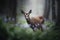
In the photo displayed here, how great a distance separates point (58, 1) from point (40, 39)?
40 cm

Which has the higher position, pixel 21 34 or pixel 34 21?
pixel 34 21

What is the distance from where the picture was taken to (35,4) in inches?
A: 73.3

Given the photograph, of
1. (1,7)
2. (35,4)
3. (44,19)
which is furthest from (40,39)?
(1,7)

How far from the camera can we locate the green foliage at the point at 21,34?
179cm

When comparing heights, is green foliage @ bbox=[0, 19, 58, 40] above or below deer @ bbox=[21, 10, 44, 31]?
below

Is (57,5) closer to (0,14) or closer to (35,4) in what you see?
(35,4)

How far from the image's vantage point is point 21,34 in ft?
5.95

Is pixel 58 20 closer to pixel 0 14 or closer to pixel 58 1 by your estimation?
pixel 58 1

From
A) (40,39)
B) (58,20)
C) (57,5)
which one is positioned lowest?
(40,39)

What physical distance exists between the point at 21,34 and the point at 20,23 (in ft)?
0.34

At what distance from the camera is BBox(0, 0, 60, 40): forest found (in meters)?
1.80

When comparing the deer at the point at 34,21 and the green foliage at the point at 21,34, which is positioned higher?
the deer at the point at 34,21

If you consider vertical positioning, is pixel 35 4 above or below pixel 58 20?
above

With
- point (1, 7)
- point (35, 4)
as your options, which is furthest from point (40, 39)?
point (1, 7)
